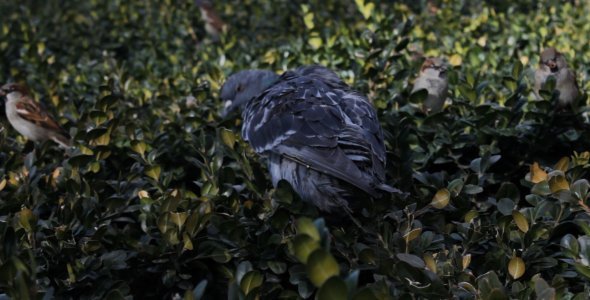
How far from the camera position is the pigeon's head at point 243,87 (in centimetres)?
534

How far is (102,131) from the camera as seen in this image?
4137mm

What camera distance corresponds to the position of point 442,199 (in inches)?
A: 133

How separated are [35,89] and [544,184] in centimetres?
510

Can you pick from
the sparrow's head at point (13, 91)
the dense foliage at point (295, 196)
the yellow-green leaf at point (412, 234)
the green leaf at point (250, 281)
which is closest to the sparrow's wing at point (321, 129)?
the dense foliage at point (295, 196)

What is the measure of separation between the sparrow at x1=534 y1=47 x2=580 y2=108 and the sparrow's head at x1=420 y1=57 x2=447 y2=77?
2.30ft

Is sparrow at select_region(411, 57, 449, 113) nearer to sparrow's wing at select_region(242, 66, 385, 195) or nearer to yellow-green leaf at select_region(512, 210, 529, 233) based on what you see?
sparrow's wing at select_region(242, 66, 385, 195)

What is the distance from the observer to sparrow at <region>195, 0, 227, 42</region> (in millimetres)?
8422

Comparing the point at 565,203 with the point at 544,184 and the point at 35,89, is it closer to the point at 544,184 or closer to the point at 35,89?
the point at 544,184

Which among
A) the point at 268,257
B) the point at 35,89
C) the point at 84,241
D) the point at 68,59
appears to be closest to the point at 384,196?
the point at 268,257

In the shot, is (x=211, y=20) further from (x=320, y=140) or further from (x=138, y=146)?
(x=320, y=140)

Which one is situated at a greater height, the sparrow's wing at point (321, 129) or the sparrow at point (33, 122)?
the sparrow's wing at point (321, 129)

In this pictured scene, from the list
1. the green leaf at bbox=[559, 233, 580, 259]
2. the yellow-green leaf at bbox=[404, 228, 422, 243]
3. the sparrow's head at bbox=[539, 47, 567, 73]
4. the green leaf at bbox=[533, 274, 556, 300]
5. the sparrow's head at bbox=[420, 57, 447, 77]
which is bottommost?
the sparrow's head at bbox=[420, 57, 447, 77]

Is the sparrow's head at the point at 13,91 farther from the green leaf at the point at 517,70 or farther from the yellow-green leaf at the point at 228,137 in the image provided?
the green leaf at the point at 517,70

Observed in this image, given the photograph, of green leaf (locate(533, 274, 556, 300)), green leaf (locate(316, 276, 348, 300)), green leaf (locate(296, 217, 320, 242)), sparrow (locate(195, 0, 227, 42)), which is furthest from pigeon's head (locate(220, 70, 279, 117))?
green leaf (locate(316, 276, 348, 300))
